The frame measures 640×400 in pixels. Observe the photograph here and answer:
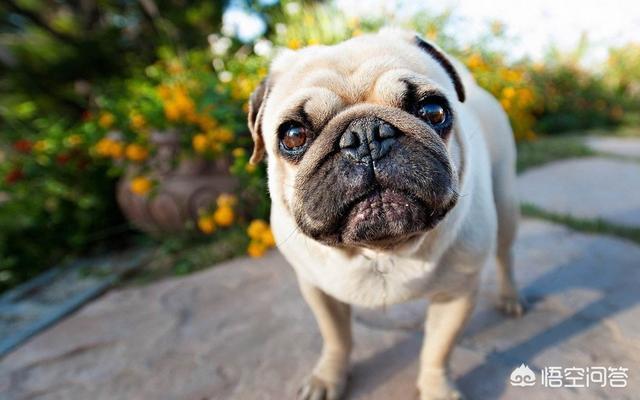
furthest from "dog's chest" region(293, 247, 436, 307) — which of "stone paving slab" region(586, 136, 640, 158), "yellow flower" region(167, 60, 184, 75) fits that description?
A: "stone paving slab" region(586, 136, 640, 158)

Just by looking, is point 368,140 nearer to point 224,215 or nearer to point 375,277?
point 375,277

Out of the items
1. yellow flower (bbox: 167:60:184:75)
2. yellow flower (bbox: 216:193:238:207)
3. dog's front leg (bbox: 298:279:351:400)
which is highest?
yellow flower (bbox: 167:60:184:75)

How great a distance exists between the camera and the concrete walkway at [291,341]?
1742mm

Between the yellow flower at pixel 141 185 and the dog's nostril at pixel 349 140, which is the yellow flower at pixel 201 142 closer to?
the yellow flower at pixel 141 185

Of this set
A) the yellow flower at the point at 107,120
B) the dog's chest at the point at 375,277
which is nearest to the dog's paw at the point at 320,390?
the dog's chest at the point at 375,277

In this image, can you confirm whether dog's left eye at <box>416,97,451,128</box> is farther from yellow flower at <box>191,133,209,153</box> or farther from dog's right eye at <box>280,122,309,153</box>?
yellow flower at <box>191,133,209,153</box>

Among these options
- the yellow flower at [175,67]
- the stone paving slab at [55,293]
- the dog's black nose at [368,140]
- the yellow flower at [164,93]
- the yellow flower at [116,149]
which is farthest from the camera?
the yellow flower at [175,67]

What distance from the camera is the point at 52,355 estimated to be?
2.19m

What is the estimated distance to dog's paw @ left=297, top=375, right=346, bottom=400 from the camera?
167 cm

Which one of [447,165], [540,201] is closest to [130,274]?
[447,165]

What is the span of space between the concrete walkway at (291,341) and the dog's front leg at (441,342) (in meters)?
0.10

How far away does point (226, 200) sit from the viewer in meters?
3.10

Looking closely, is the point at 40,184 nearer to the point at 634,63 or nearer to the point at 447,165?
the point at 447,165

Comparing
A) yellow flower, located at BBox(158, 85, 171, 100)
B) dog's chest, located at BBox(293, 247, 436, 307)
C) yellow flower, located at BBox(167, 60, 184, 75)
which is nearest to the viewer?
dog's chest, located at BBox(293, 247, 436, 307)
